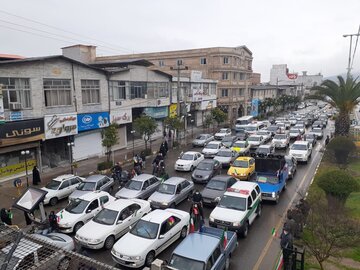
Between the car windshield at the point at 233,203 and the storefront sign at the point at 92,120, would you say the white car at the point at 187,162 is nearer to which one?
the storefront sign at the point at 92,120

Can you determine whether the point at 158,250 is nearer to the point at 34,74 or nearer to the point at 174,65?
the point at 34,74

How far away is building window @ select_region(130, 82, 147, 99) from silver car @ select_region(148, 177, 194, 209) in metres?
19.1

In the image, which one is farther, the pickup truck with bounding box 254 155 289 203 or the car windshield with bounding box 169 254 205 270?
the pickup truck with bounding box 254 155 289 203

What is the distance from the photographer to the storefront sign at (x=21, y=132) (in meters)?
20.9

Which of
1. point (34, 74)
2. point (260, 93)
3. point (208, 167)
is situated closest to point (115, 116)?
point (34, 74)

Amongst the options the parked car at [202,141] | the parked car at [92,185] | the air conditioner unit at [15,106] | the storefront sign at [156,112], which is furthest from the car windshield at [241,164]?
the storefront sign at [156,112]

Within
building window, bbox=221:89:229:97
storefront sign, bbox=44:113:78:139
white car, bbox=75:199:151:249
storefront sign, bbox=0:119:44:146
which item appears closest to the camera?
white car, bbox=75:199:151:249

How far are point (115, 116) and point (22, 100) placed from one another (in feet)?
33.8

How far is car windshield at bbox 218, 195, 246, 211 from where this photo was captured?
1355 centimetres

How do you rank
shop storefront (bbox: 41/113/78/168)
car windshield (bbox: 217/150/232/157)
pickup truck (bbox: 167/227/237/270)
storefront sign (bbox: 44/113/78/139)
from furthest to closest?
car windshield (bbox: 217/150/232/157) < shop storefront (bbox: 41/113/78/168) < storefront sign (bbox: 44/113/78/139) < pickup truck (bbox: 167/227/237/270)

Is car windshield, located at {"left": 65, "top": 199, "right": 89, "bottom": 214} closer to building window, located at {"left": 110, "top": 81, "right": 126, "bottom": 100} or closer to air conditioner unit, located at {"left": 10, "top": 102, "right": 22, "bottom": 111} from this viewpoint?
air conditioner unit, located at {"left": 10, "top": 102, "right": 22, "bottom": 111}

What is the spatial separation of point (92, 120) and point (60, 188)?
11.5m

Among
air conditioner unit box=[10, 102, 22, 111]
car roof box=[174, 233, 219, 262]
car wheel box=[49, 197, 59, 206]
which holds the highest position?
air conditioner unit box=[10, 102, 22, 111]

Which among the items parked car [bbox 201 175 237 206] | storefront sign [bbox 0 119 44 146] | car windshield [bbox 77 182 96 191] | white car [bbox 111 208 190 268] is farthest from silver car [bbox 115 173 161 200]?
storefront sign [bbox 0 119 44 146]
